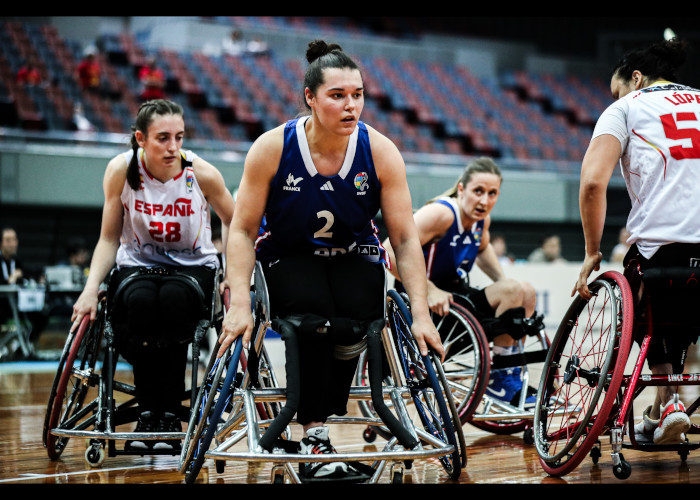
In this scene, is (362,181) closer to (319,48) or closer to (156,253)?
(319,48)

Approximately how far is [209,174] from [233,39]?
1294 cm

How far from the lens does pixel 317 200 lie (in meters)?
2.26

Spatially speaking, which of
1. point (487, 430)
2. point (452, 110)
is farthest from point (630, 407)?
point (452, 110)

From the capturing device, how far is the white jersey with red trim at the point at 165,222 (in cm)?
301

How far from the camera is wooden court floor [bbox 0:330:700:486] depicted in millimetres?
2416

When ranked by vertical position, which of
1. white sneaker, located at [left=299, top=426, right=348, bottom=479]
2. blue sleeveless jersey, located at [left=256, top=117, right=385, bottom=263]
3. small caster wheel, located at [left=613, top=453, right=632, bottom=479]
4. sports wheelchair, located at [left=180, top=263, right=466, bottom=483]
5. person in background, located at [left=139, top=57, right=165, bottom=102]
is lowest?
small caster wheel, located at [left=613, top=453, right=632, bottom=479]

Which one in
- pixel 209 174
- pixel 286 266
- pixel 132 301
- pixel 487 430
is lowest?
pixel 487 430

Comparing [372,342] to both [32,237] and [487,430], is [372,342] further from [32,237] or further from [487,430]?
[32,237]

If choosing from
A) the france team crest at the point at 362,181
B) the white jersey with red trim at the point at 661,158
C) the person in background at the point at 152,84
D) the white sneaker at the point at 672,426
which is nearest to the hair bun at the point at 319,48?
the france team crest at the point at 362,181

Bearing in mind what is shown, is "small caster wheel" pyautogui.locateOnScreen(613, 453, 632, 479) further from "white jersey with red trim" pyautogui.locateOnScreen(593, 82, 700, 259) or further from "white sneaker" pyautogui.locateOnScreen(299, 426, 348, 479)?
"white sneaker" pyautogui.locateOnScreen(299, 426, 348, 479)

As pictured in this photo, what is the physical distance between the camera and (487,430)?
11.8 ft

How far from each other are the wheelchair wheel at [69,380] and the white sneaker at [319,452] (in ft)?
3.12

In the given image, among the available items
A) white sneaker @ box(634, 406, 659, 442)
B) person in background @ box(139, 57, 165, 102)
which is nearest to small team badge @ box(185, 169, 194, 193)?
white sneaker @ box(634, 406, 659, 442)

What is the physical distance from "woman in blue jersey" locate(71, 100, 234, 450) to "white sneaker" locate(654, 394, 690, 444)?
149cm
